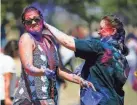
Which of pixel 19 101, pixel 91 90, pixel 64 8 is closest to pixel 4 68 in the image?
pixel 19 101

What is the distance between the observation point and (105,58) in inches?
209

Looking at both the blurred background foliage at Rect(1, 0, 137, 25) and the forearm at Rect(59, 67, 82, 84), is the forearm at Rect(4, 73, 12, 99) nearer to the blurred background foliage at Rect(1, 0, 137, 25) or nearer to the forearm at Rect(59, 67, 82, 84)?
the forearm at Rect(59, 67, 82, 84)

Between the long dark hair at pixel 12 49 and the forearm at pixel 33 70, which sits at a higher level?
the forearm at pixel 33 70

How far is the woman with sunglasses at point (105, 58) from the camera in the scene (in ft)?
17.2

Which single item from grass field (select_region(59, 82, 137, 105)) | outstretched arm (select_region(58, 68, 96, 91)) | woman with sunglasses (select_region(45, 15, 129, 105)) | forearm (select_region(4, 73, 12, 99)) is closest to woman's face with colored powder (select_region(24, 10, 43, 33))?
woman with sunglasses (select_region(45, 15, 129, 105))

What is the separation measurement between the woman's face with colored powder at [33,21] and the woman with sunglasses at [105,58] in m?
0.19

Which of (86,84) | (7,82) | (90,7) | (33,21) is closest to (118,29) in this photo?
(86,84)

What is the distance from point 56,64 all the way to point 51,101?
1.14 ft

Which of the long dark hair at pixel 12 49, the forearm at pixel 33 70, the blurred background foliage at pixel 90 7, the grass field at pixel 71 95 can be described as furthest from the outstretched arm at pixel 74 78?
the blurred background foliage at pixel 90 7

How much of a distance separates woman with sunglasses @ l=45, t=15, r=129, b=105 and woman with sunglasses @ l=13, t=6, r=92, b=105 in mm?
173

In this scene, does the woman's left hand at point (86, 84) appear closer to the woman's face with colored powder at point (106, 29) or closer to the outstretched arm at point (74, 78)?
the outstretched arm at point (74, 78)

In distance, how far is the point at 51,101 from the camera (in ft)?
18.4

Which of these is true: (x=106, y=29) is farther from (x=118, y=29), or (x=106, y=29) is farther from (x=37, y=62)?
(x=37, y=62)

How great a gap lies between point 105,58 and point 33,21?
0.77 m
